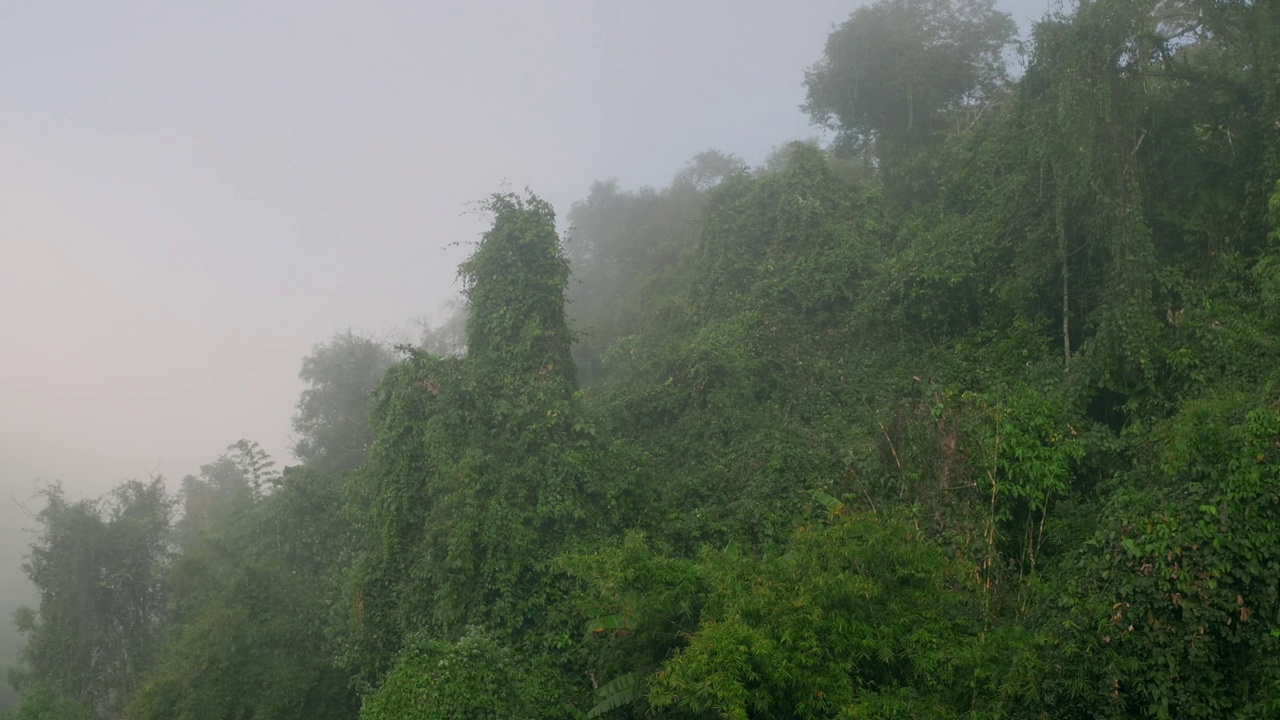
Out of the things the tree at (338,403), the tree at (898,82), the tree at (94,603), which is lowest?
the tree at (94,603)

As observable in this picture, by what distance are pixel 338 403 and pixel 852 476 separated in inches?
810

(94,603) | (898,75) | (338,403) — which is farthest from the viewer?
(338,403)

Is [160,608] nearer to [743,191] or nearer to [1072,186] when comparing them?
[743,191]

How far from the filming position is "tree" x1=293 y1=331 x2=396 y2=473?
25781 millimetres

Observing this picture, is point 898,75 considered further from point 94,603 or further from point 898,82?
point 94,603

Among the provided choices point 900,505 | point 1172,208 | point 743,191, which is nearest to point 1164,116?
point 1172,208

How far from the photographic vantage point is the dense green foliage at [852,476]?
6457 millimetres

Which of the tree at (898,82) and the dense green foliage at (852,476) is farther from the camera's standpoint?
the tree at (898,82)

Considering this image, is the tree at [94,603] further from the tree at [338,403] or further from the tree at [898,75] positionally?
the tree at [898,75]

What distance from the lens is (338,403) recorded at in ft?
87.9

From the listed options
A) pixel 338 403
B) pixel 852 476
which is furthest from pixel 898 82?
pixel 338 403

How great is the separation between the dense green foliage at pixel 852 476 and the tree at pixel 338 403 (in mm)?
4137

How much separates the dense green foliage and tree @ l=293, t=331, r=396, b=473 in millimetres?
4137

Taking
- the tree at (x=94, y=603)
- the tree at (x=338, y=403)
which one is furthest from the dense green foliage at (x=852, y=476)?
the tree at (x=338, y=403)
